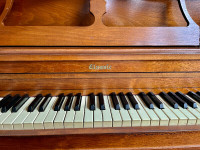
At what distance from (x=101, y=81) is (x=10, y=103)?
59 cm

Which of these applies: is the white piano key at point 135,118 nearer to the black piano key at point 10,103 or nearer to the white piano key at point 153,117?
the white piano key at point 153,117

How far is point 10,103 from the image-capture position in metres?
0.91

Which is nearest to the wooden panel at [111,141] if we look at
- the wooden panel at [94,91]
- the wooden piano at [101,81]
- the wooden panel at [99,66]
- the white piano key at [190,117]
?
the wooden piano at [101,81]

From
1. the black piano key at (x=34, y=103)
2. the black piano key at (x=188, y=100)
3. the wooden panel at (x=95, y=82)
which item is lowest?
the black piano key at (x=34, y=103)

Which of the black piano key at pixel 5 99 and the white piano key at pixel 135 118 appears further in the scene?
the black piano key at pixel 5 99

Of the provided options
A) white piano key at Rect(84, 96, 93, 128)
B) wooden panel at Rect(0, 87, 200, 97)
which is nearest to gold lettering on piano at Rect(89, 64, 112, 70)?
wooden panel at Rect(0, 87, 200, 97)

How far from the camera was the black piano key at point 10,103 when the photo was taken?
85cm

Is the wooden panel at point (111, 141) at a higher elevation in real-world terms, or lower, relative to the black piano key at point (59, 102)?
lower

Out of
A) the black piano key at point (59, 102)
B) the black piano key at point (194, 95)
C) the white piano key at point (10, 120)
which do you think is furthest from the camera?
the black piano key at point (194, 95)

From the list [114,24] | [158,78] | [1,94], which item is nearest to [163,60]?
[158,78]

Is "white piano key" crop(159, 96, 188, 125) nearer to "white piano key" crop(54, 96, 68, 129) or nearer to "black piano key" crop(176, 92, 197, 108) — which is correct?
"black piano key" crop(176, 92, 197, 108)

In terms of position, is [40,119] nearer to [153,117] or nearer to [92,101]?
[92,101]

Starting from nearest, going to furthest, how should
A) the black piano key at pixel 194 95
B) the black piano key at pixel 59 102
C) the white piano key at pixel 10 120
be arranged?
the white piano key at pixel 10 120
the black piano key at pixel 59 102
the black piano key at pixel 194 95

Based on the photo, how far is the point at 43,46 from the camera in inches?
41.1
